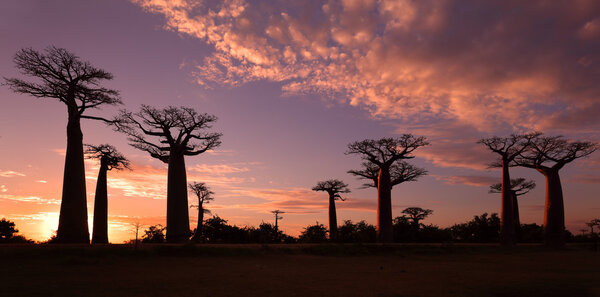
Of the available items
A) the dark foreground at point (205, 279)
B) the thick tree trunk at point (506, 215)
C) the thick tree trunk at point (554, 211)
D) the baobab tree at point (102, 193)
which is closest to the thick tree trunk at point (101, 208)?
the baobab tree at point (102, 193)

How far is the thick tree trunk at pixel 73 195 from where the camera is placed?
15.4 meters

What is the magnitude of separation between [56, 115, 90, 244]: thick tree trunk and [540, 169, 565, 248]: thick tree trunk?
88.8ft

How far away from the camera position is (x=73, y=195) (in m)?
15.7

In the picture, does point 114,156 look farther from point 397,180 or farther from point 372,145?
point 397,180

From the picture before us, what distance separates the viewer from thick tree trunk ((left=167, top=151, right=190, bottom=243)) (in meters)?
19.5

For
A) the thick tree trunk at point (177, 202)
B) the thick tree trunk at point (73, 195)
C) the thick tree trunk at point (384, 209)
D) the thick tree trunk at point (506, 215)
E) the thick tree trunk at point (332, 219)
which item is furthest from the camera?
the thick tree trunk at point (332, 219)

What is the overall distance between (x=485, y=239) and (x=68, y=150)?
116 feet

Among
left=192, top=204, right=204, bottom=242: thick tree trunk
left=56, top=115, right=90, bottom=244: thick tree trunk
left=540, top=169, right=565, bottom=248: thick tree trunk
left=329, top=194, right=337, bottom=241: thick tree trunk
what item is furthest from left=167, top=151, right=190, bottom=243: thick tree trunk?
left=540, top=169, right=565, bottom=248: thick tree trunk

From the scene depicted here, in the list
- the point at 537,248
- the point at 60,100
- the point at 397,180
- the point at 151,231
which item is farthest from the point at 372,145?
the point at 60,100

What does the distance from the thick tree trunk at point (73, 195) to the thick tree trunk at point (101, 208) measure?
657 cm

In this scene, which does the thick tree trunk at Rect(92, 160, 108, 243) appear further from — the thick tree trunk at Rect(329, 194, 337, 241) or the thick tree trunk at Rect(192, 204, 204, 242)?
the thick tree trunk at Rect(329, 194, 337, 241)

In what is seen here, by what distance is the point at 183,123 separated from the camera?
20547mm

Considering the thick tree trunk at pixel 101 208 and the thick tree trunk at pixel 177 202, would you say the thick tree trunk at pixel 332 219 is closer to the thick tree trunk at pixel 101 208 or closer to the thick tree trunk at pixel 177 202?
the thick tree trunk at pixel 177 202

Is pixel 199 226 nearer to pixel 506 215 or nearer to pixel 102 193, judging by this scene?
pixel 102 193
